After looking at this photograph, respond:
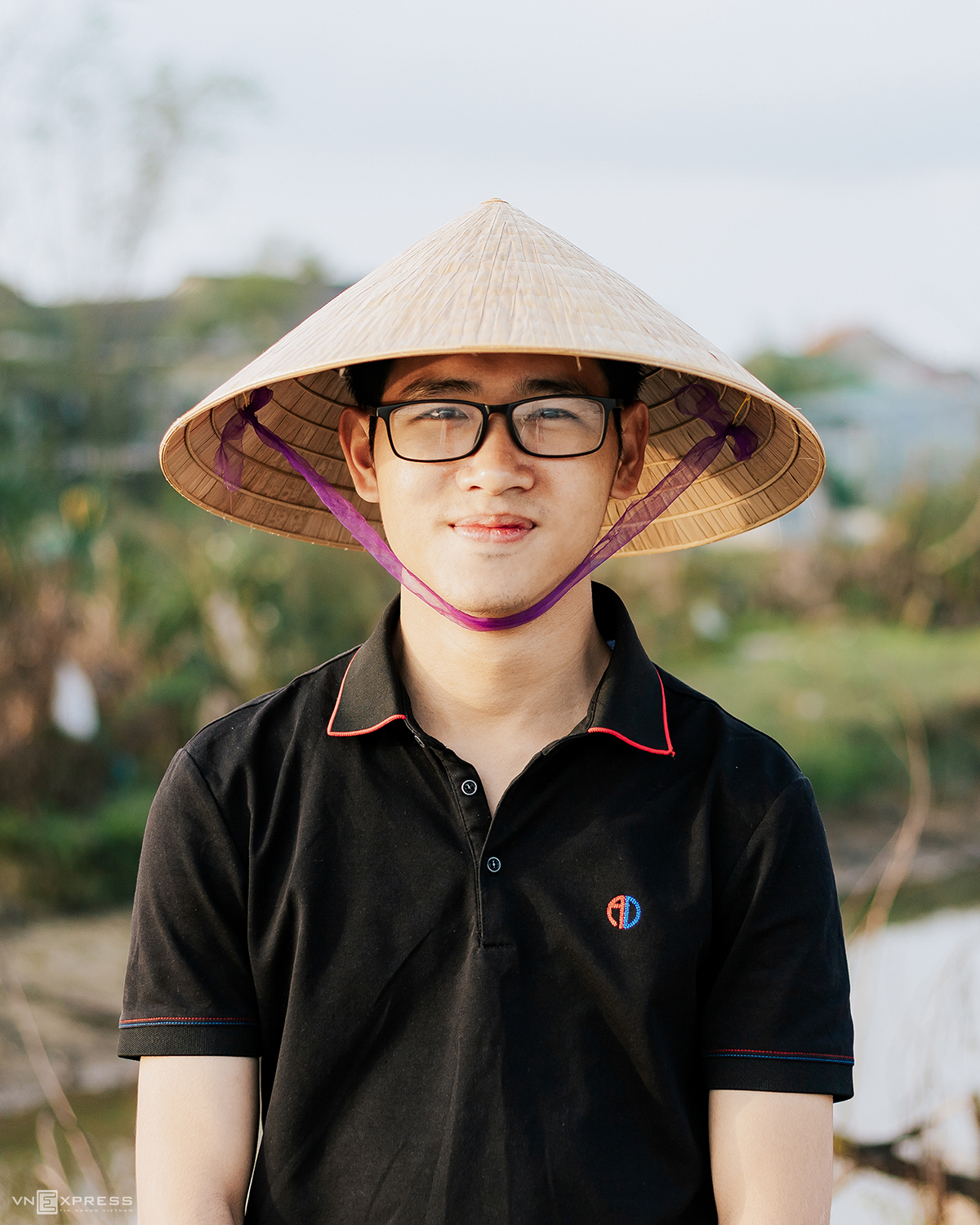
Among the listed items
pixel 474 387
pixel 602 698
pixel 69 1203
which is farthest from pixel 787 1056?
pixel 69 1203

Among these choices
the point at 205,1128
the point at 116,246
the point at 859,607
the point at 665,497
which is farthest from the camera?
the point at 859,607

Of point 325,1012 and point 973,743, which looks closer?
point 325,1012

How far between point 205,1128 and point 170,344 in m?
5.29

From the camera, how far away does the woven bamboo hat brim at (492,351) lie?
4.08 ft

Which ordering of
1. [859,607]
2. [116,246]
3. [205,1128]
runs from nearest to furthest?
[205,1128], [116,246], [859,607]

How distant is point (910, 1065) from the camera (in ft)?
11.9

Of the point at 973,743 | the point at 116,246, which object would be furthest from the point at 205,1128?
the point at 973,743

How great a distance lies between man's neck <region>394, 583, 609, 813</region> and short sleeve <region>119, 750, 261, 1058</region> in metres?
0.30

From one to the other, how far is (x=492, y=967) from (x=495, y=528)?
1.63 ft

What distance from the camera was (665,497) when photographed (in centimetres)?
158

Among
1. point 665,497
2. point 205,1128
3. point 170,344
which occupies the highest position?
point 170,344

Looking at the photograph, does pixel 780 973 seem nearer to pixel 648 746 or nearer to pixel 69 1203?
pixel 648 746

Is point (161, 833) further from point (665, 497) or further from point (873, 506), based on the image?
point (873, 506)

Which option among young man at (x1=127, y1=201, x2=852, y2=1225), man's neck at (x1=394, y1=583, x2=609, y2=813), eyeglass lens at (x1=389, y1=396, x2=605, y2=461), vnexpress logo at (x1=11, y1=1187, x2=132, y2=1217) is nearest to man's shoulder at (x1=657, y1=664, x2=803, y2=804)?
young man at (x1=127, y1=201, x2=852, y2=1225)
